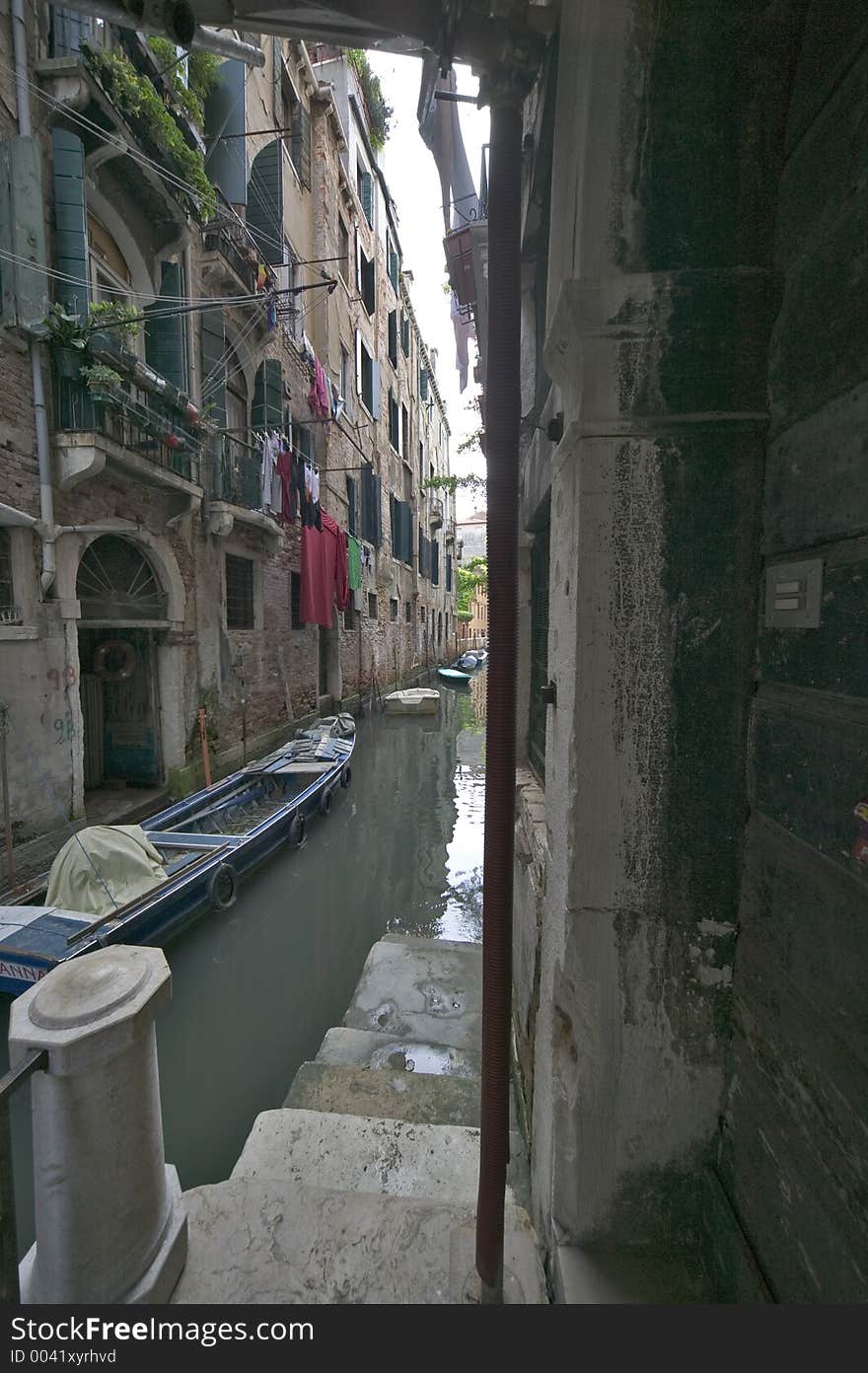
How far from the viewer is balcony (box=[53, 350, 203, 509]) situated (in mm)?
5957

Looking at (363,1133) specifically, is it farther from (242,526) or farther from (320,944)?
(242,526)

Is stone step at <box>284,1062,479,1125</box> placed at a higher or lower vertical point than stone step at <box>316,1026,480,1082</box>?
higher

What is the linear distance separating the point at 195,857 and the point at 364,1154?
3.69 meters

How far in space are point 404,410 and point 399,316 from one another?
3195mm

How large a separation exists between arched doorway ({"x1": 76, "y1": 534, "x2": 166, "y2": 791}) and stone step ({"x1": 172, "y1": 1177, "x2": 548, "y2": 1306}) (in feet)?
22.7

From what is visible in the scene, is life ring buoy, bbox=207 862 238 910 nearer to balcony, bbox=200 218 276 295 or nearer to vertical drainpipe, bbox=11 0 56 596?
vertical drainpipe, bbox=11 0 56 596

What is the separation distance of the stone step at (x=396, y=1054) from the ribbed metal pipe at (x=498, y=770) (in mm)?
1653

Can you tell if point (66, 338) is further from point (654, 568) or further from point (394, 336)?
point (394, 336)

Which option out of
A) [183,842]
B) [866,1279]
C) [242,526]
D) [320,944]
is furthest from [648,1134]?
[242,526]

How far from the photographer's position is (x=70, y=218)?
579cm

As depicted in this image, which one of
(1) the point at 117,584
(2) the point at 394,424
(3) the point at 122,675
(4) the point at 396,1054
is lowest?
(4) the point at 396,1054

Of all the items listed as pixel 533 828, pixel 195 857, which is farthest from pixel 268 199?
pixel 533 828

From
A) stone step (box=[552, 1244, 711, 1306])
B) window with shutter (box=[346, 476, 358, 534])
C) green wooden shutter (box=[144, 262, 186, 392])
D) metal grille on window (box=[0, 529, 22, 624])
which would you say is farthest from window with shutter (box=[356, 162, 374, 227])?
stone step (box=[552, 1244, 711, 1306])

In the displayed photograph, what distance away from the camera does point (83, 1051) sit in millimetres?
1351
